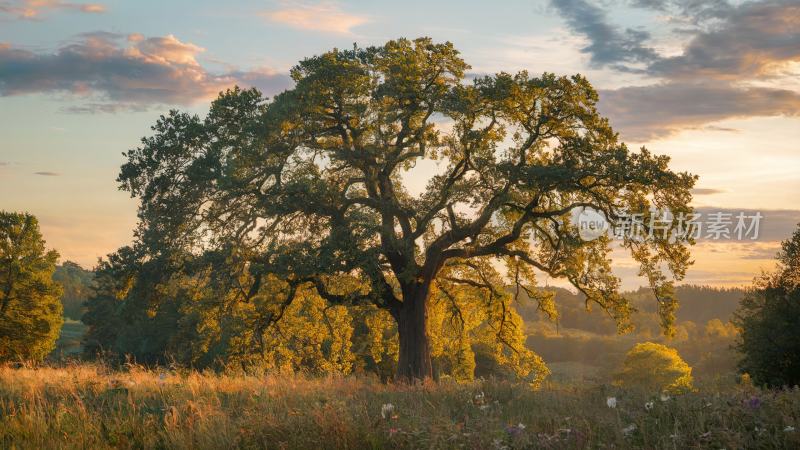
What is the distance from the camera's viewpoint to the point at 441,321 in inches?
1284

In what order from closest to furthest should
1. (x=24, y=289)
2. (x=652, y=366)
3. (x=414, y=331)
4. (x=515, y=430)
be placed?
1. (x=515, y=430)
2. (x=414, y=331)
3. (x=24, y=289)
4. (x=652, y=366)

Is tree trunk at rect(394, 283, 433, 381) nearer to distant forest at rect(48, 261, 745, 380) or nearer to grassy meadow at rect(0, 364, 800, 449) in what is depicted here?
grassy meadow at rect(0, 364, 800, 449)

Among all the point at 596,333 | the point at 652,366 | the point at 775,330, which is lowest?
the point at 596,333

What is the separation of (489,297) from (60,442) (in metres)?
23.7

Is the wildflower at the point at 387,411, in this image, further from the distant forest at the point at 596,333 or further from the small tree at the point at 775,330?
the distant forest at the point at 596,333

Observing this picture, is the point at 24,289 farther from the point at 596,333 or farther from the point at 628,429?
the point at 596,333

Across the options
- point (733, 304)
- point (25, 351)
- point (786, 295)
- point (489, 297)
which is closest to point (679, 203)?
point (489, 297)

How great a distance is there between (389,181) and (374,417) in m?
18.1

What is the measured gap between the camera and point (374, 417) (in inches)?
400

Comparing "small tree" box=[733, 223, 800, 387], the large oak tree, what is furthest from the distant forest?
the large oak tree

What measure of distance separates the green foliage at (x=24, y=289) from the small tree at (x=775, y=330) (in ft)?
163

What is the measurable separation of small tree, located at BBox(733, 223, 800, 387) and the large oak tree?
26.0 feet

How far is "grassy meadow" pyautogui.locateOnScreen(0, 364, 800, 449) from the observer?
27.3ft

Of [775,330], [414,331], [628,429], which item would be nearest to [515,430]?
[628,429]
